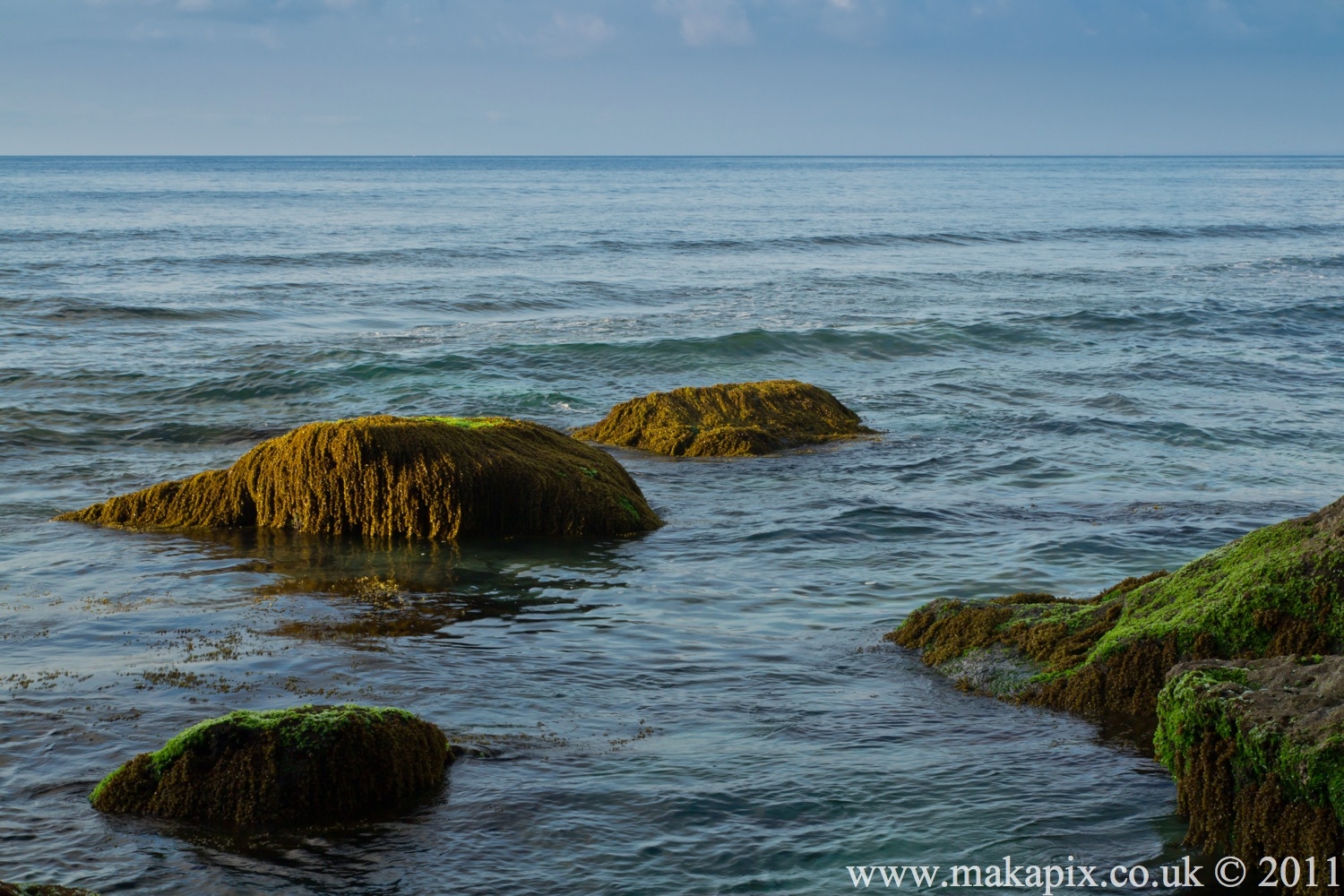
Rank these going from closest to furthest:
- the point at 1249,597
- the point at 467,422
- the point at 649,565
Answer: the point at 1249,597
the point at 649,565
the point at 467,422

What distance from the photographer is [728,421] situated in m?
14.6

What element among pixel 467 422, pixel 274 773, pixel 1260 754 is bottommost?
pixel 274 773

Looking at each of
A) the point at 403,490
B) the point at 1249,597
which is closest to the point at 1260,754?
the point at 1249,597

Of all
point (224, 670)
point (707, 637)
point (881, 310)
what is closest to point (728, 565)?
point (707, 637)

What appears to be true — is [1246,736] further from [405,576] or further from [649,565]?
[405,576]

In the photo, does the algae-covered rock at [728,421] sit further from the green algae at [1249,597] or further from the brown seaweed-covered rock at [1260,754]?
the brown seaweed-covered rock at [1260,754]

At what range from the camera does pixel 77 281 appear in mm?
31109

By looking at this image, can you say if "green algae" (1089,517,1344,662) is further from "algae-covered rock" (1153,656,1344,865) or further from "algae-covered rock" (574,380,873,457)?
"algae-covered rock" (574,380,873,457)

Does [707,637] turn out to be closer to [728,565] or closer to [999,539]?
[728,565]

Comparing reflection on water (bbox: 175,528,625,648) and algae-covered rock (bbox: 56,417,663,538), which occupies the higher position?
algae-covered rock (bbox: 56,417,663,538)

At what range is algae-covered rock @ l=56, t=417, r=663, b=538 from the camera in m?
10.2

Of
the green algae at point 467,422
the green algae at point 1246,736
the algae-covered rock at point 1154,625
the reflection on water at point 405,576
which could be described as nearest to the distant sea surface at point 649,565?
the reflection on water at point 405,576

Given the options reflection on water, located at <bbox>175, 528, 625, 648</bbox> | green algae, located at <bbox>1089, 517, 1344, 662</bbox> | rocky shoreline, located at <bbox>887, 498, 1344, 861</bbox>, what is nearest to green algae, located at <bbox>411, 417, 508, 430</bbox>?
reflection on water, located at <bbox>175, 528, 625, 648</bbox>

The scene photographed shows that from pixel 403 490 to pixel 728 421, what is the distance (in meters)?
5.35
